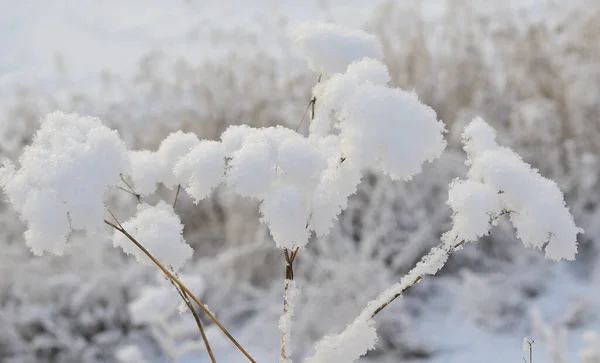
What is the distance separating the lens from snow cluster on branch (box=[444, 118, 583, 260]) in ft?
2.28

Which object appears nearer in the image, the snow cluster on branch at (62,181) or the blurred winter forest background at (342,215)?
the snow cluster on branch at (62,181)

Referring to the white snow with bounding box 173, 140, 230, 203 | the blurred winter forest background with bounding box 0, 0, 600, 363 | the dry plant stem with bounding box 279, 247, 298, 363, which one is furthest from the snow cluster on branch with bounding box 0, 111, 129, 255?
the blurred winter forest background with bounding box 0, 0, 600, 363

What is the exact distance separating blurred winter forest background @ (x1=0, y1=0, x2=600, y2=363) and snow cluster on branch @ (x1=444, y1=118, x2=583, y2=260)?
949 mm

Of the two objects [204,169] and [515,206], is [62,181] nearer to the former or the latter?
[204,169]

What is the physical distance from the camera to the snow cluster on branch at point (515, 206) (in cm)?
70

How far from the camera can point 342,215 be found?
3.51 m

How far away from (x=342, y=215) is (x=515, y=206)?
9.15 ft

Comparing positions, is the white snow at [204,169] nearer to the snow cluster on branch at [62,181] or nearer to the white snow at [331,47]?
the snow cluster on branch at [62,181]

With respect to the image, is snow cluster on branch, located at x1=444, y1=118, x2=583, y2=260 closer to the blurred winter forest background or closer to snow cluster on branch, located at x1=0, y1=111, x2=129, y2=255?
snow cluster on branch, located at x1=0, y1=111, x2=129, y2=255

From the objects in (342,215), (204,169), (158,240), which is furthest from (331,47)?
(342,215)

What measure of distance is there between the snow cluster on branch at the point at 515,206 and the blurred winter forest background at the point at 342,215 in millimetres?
949

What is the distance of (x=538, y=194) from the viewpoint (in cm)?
71

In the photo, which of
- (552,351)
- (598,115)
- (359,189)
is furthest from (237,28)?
(552,351)

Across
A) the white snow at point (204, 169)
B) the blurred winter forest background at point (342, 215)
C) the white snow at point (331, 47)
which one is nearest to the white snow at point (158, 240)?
the white snow at point (204, 169)
